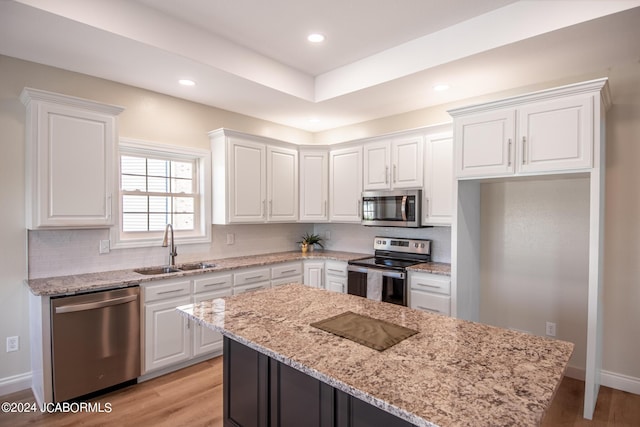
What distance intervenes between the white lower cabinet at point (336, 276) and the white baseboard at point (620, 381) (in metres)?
2.42

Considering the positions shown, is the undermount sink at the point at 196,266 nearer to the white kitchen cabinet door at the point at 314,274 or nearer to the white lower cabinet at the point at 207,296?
the white lower cabinet at the point at 207,296

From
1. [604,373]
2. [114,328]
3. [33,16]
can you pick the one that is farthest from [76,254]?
[604,373]

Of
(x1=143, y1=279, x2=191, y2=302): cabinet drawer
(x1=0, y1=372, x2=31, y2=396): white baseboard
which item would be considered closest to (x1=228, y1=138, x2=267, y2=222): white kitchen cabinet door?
(x1=143, y1=279, x2=191, y2=302): cabinet drawer

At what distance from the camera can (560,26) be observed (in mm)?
2297

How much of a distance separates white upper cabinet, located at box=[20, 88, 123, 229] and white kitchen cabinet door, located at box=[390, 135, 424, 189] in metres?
2.73

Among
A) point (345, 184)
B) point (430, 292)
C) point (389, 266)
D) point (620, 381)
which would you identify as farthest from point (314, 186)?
point (620, 381)

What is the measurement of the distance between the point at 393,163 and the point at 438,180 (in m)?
0.57

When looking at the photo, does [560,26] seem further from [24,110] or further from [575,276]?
[24,110]

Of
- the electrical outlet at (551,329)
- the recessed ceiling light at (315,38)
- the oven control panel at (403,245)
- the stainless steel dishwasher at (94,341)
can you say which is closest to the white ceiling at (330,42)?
the recessed ceiling light at (315,38)

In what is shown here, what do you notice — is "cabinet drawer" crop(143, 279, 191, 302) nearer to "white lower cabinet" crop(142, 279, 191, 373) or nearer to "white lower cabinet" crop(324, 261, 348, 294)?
"white lower cabinet" crop(142, 279, 191, 373)

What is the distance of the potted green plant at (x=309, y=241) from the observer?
15.6 feet

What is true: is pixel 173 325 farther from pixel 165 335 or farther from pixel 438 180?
pixel 438 180

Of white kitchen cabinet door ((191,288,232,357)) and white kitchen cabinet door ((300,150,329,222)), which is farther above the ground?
white kitchen cabinet door ((300,150,329,222))

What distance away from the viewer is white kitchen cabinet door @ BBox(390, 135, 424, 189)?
372 cm
